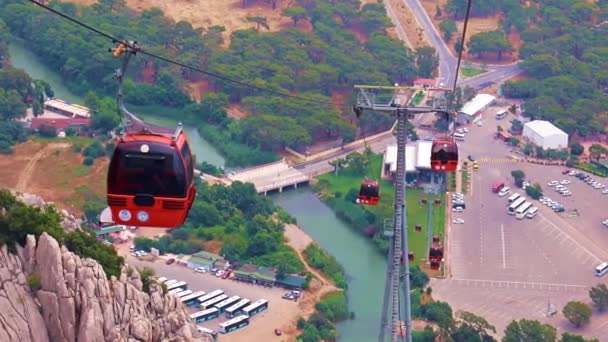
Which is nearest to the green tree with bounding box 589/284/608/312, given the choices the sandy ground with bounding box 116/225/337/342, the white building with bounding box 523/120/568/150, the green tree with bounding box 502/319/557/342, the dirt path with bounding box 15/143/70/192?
the green tree with bounding box 502/319/557/342

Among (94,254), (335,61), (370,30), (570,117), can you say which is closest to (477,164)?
(570,117)

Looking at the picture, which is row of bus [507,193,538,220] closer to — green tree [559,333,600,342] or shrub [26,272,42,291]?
green tree [559,333,600,342]

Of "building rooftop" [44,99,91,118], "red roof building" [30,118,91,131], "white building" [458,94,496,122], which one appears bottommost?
"red roof building" [30,118,91,131]

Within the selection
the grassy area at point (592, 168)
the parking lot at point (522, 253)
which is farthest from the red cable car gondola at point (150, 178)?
the grassy area at point (592, 168)

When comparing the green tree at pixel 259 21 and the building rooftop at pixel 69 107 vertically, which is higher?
the green tree at pixel 259 21

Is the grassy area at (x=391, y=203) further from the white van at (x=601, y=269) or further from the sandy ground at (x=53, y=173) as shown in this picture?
the sandy ground at (x=53, y=173)

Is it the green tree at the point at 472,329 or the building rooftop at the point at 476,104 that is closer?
the green tree at the point at 472,329
